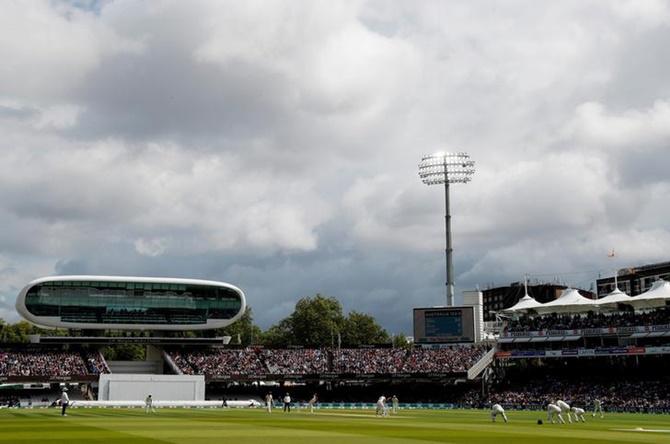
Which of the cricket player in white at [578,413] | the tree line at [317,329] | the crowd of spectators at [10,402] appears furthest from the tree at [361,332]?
the cricket player in white at [578,413]

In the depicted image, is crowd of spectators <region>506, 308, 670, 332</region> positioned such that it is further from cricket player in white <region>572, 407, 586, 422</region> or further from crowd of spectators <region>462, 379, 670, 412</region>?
cricket player in white <region>572, 407, 586, 422</region>

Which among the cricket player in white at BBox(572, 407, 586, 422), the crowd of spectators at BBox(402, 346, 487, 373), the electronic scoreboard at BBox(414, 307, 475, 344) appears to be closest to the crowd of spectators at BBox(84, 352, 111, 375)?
the crowd of spectators at BBox(402, 346, 487, 373)

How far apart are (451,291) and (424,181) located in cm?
1722

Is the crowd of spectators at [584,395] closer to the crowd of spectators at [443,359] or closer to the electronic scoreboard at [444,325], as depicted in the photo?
the crowd of spectators at [443,359]

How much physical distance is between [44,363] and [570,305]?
65.6 metres

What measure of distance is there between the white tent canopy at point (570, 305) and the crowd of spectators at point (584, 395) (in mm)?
11543

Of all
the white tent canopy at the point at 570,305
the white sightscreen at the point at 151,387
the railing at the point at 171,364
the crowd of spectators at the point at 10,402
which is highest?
the white tent canopy at the point at 570,305

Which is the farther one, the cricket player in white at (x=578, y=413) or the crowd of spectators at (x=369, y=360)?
the crowd of spectators at (x=369, y=360)

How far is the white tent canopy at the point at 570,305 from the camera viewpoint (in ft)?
338

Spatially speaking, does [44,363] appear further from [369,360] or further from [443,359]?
[443,359]

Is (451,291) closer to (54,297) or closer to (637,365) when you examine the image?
(637,365)

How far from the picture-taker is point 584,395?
88.9 metres

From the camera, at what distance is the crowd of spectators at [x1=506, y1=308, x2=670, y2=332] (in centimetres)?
9421

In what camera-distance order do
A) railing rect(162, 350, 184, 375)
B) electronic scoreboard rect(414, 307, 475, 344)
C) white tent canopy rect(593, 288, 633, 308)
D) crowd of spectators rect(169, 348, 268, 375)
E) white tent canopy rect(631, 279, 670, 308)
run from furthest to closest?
electronic scoreboard rect(414, 307, 475, 344)
crowd of spectators rect(169, 348, 268, 375)
railing rect(162, 350, 184, 375)
white tent canopy rect(593, 288, 633, 308)
white tent canopy rect(631, 279, 670, 308)
